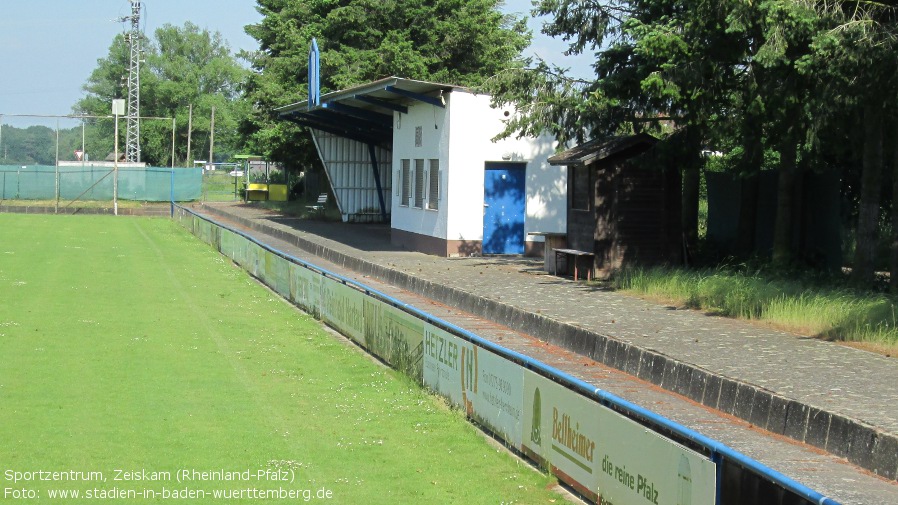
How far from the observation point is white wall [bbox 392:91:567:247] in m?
24.5

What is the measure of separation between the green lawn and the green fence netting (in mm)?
41572

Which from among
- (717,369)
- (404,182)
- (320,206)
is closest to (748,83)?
(717,369)

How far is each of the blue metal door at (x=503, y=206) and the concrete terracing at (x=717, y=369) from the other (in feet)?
17.0

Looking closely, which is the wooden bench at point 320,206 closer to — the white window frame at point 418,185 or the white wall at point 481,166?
the white window frame at point 418,185

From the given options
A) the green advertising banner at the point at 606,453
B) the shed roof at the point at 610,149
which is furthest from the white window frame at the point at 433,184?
the green advertising banner at the point at 606,453

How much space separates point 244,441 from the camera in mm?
9156

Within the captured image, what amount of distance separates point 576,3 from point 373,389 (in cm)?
1053

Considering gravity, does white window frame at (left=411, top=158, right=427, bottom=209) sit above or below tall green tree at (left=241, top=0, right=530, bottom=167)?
below

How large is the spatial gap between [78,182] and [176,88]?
48.6 metres

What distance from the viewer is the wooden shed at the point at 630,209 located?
18656mm

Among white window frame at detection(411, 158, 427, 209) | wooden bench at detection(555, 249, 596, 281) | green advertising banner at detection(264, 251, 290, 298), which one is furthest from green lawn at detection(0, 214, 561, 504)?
white window frame at detection(411, 158, 427, 209)

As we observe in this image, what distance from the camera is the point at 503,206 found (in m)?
24.9

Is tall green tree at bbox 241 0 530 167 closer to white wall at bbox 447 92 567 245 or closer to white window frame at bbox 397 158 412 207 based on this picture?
white window frame at bbox 397 158 412 207

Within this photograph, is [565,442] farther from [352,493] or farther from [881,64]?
[881,64]
